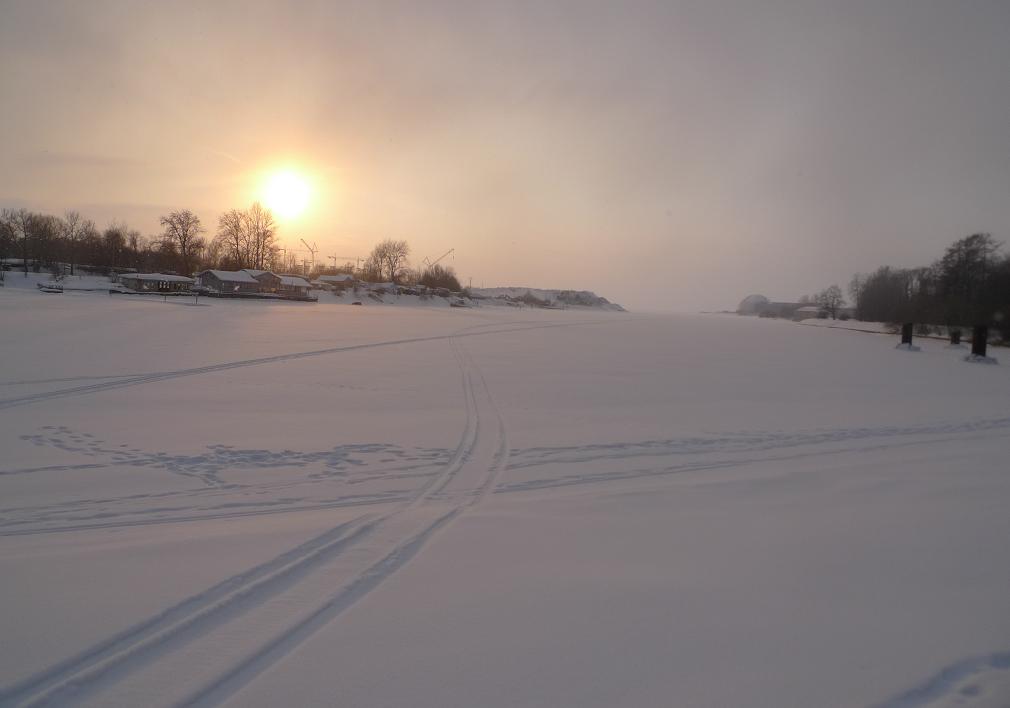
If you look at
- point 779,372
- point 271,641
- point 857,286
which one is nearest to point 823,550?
point 271,641

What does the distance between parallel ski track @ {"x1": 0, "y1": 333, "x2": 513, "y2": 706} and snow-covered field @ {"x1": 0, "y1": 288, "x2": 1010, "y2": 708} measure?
17mm

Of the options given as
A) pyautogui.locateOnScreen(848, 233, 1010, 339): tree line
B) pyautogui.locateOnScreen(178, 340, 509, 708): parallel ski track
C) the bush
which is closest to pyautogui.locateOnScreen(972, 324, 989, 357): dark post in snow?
pyautogui.locateOnScreen(848, 233, 1010, 339): tree line

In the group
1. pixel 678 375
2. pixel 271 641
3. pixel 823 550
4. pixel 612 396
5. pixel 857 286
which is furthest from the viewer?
pixel 857 286

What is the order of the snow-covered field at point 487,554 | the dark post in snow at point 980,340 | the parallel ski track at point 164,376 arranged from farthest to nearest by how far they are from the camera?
1. the dark post in snow at point 980,340
2. the parallel ski track at point 164,376
3. the snow-covered field at point 487,554

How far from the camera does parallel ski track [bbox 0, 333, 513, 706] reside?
9.30 ft

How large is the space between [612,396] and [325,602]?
9854mm

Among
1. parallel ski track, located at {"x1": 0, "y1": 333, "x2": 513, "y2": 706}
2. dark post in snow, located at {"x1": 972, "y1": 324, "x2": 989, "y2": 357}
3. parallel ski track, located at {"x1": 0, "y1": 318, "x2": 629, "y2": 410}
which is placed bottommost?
parallel ski track, located at {"x1": 0, "y1": 333, "x2": 513, "y2": 706}

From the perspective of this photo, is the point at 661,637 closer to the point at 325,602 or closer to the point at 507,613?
the point at 507,613

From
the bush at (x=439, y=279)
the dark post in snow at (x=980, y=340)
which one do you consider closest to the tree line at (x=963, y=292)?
the dark post in snow at (x=980, y=340)

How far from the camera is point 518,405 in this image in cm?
1138

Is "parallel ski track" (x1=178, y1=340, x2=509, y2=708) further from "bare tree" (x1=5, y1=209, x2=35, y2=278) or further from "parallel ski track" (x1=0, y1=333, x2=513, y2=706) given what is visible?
"bare tree" (x1=5, y1=209, x2=35, y2=278)

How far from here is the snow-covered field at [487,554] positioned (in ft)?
9.92

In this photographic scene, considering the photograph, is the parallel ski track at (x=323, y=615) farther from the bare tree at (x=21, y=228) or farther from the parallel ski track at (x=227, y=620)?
the bare tree at (x=21, y=228)

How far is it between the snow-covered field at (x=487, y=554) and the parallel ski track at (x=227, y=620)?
0.7 inches
